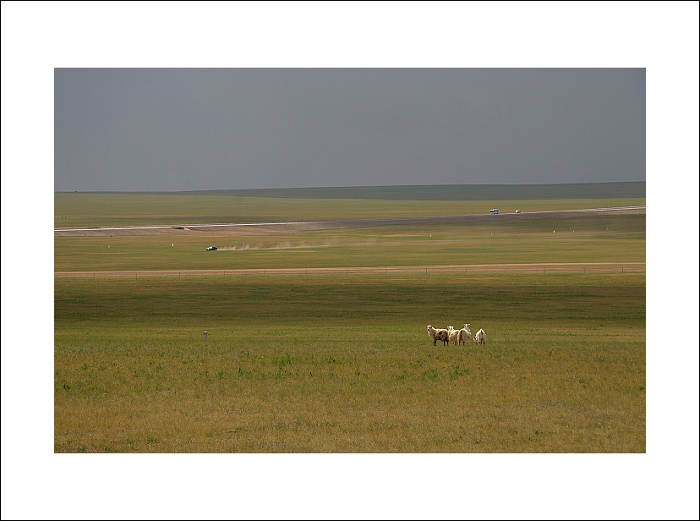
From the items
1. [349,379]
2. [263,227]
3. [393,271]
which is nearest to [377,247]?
[393,271]

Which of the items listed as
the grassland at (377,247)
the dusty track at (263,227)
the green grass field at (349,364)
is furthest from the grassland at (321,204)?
the green grass field at (349,364)

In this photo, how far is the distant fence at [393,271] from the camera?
44.5 meters

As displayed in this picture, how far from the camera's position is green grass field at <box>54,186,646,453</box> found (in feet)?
47.0

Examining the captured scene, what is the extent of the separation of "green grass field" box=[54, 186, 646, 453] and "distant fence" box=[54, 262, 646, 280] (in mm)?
1805

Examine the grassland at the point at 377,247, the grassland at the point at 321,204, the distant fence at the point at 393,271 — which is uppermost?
the grassland at the point at 321,204

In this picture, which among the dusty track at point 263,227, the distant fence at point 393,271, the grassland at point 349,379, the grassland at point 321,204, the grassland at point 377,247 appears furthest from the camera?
the grassland at point 321,204

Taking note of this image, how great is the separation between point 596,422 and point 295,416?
5.75 metres

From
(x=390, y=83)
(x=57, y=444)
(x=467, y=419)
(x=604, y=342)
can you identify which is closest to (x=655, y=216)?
(x=467, y=419)

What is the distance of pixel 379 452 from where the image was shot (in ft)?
44.3

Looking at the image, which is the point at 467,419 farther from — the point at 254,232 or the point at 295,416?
the point at 254,232

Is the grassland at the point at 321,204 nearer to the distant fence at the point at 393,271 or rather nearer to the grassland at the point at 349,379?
the distant fence at the point at 393,271

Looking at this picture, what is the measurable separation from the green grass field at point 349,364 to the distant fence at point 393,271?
1805 mm

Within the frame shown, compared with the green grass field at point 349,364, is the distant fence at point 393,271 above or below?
above

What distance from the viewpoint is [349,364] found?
65.7ft
